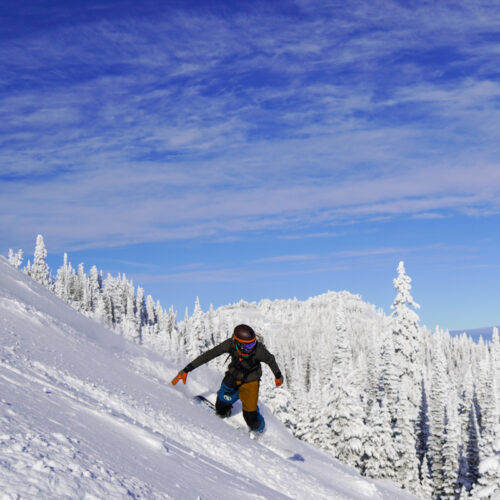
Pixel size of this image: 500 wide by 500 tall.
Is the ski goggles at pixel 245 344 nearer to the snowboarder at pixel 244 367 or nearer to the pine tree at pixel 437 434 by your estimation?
the snowboarder at pixel 244 367

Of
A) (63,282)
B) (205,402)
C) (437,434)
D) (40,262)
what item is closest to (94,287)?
(63,282)

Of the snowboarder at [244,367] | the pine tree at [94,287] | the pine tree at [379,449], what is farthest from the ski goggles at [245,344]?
the pine tree at [94,287]

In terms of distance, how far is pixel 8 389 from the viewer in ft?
16.4

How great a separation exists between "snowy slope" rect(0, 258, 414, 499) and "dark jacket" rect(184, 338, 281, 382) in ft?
3.31

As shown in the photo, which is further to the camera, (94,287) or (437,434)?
(94,287)

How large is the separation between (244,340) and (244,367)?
734 millimetres

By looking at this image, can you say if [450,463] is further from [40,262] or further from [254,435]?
[40,262]

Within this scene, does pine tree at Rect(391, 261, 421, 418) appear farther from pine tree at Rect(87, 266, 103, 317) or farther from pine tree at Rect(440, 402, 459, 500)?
pine tree at Rect(87, 266, 103, 317)

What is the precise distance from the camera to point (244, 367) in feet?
32.4

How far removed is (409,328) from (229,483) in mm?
32507

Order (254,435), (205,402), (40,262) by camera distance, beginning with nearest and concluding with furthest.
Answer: (254,435)
(205,402)
(40,262)

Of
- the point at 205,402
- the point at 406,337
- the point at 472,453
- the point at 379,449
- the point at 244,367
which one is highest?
the point at 406,337

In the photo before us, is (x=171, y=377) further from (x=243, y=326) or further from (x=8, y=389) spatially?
(x=8, y=389)

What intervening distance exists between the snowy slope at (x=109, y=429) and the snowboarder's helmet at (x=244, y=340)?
150cm
